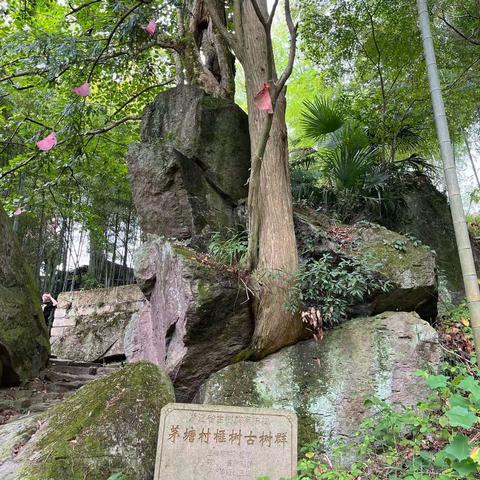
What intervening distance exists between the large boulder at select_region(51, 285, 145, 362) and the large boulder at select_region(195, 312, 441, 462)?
14.9 ft

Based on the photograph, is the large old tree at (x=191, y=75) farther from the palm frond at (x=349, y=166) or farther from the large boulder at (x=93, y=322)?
the large boulder at (x=93, y=322)

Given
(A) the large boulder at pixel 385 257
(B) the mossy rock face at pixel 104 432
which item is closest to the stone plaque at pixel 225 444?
(B) the mossy rock face at pixel 104 432

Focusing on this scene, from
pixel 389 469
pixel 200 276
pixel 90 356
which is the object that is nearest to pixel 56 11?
pixel 90 356

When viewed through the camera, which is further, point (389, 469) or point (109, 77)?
point (109, 77)

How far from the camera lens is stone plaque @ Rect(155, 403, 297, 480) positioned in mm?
2398

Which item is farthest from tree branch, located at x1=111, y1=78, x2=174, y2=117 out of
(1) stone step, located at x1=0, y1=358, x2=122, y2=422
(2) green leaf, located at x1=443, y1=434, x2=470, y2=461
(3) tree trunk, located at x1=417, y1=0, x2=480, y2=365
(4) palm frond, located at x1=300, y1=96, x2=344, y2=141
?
(2) green leaf, located at x1=443, y1=434, x2=470, y2=461

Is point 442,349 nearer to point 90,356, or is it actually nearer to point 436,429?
point 436,429

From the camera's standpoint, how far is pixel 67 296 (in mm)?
8414

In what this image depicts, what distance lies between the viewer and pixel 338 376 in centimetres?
345

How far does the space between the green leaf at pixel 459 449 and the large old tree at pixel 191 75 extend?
2.12m

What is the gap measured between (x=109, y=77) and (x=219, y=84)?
2.60 m

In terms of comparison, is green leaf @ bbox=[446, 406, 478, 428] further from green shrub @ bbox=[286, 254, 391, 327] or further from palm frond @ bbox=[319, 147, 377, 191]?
Answer: palm frond @ bbox=[319, 147, 377, 191]

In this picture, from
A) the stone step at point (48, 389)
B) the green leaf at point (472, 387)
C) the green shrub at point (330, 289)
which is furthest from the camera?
the stone step at point (48, 389)

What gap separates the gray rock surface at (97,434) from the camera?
2602 mm
